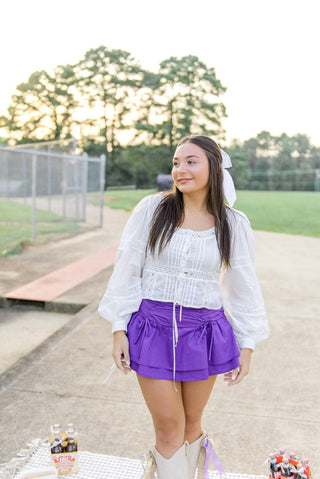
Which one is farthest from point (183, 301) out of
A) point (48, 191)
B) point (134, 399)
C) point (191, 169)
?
point (48, 191)

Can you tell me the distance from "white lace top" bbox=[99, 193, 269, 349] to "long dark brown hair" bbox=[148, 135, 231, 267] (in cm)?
3

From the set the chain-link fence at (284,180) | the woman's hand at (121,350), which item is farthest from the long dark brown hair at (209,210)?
the chain-link fence at (284,180)

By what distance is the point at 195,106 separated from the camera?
3656cm

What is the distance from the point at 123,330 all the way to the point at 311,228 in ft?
67.9

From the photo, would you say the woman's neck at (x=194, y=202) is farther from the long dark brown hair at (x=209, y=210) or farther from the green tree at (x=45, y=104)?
the green tree at (x=45, y=104)

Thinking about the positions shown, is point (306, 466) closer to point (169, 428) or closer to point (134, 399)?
point (169, 428)

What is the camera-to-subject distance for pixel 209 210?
2299 mm

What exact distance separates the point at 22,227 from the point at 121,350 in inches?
395

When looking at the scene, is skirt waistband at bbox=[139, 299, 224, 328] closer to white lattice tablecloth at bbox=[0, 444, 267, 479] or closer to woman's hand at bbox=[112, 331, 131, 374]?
woman's hand at bbox=[112, 331, 131, 374]

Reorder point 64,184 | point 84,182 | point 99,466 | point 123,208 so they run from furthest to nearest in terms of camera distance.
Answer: point 123,208, point 84,182, point 64,184, point 99,466

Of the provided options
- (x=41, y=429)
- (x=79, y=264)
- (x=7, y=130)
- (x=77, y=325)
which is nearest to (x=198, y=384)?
(x=41, y=429)

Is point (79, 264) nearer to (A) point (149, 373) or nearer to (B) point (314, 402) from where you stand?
(B) point (314, 402)

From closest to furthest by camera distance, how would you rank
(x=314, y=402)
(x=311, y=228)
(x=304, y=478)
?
(x=304, y=478), (x=314, y=402), (x=311, y=228)

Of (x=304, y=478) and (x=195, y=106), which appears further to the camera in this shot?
(x=195, y=106)
